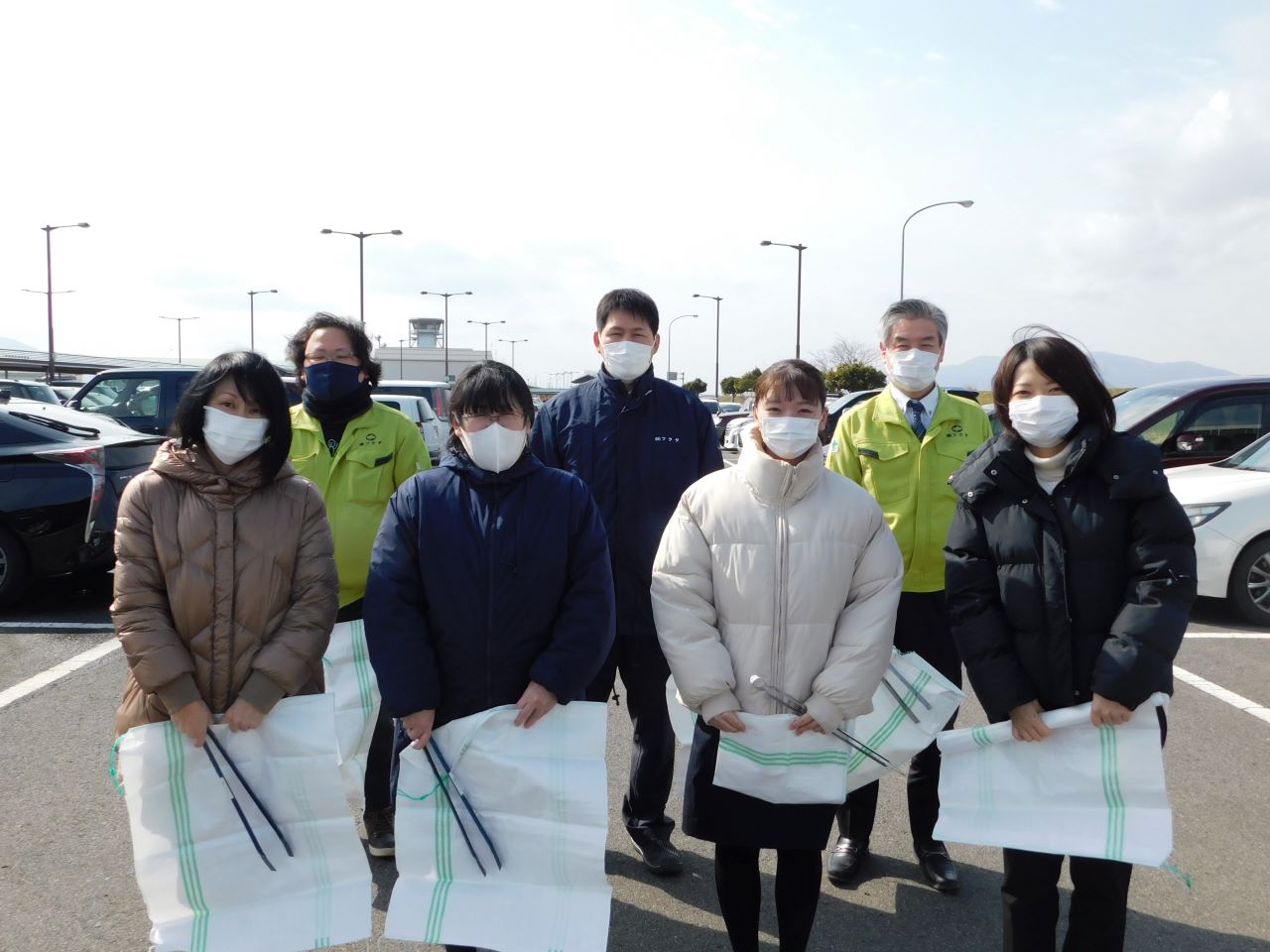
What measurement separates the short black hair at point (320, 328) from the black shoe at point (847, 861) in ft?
8.42

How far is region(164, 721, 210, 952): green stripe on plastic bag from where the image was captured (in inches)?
105

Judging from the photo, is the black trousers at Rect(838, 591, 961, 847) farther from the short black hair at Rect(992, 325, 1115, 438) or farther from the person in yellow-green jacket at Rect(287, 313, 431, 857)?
the person in yellow-green jacket at Rect(287, 313, 431, 857)

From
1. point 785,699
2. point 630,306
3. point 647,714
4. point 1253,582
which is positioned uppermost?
point 630,306

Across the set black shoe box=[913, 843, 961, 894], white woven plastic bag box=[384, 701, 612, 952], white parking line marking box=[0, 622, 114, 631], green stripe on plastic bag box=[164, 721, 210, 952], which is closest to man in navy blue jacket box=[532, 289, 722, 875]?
white woven plastic bag box=[384, 701, 612, 952]

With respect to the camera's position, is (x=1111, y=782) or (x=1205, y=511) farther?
(x=1205, y=511)

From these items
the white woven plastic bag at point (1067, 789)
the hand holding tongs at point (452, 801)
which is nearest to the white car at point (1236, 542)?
the white woven plastic bag at point (1067, 789)

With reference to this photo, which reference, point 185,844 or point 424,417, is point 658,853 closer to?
point 185,844

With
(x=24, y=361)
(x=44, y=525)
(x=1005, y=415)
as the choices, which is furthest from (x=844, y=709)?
(x=24, y=361)

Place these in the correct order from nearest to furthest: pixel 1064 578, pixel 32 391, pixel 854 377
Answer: pixel 1064 578, pixel 32 391, pixel 854 377

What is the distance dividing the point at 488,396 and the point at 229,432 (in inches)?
30.4

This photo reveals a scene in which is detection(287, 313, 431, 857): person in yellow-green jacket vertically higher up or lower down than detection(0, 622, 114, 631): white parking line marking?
higher up

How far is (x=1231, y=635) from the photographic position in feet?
23.4

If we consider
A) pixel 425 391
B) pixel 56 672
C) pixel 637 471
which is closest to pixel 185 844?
pixel 637 471

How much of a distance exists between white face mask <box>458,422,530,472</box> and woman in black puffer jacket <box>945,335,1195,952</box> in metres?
1.30
